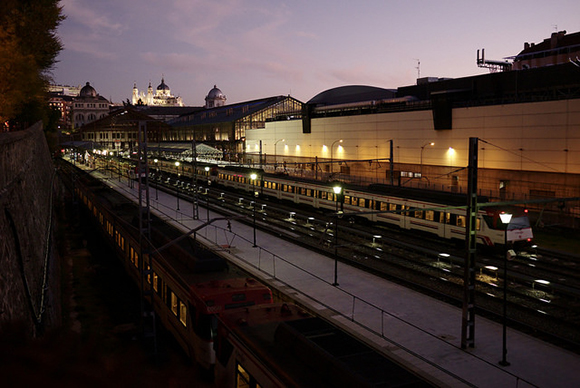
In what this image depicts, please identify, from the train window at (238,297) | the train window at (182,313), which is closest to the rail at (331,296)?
the train window at (238,297)

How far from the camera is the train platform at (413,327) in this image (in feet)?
42.0

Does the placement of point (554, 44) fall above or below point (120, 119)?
above

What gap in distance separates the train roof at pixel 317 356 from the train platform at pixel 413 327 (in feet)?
7.70

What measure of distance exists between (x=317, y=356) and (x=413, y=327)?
359 inches

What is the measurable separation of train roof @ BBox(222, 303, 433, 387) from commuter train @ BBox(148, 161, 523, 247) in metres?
6.88

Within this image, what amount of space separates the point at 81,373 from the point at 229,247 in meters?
24.6

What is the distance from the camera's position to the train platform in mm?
12797

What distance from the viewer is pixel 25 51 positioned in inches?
1235

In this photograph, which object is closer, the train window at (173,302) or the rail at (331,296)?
the rail at (331,296)

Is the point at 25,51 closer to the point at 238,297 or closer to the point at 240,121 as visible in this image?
the point at 238,297

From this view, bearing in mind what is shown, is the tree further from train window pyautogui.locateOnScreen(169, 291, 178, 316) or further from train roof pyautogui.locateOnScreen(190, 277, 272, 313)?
train roof pyautogui.locateOnScreen(190, 277, 272, 313)

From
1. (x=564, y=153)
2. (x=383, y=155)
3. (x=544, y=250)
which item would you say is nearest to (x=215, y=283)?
(x=544, y=250)

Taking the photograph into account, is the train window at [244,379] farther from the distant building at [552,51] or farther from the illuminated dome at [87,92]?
the illuminated dome at [87,92]

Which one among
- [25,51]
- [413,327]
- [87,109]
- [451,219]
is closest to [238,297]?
[413,327]
